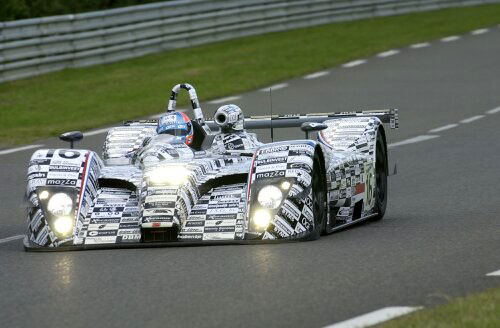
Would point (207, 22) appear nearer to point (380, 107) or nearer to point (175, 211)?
point (380, 107)

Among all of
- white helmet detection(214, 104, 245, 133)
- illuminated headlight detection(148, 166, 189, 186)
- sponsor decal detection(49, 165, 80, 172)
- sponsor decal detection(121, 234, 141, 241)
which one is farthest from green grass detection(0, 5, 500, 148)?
sponsor decal detection(121, 234, 141, 241)

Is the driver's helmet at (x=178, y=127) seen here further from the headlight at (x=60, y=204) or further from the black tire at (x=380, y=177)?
the black tire at (x=380, y=177)

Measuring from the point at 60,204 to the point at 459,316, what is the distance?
4149 millimetres

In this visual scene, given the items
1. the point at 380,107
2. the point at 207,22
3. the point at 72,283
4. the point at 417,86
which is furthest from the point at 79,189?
the point at 207,22

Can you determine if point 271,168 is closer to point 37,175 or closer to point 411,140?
point 37,175

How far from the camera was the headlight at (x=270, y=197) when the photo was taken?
1035cm

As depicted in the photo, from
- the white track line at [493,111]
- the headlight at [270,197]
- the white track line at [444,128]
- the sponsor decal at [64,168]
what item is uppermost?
the sponsor decal at [64,168]

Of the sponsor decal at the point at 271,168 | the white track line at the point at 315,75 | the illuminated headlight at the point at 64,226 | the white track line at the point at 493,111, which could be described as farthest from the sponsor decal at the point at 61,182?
the white track line at the point at 315,75

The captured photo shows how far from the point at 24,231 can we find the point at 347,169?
272 cm

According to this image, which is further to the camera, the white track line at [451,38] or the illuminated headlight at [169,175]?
the white track line at [451,38]

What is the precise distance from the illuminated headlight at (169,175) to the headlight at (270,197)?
570 mm

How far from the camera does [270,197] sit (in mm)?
10383

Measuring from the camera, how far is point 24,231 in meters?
12.0

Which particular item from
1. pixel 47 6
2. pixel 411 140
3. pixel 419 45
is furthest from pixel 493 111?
pixel 47 6
